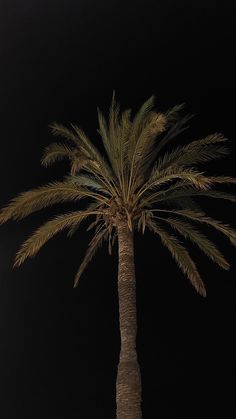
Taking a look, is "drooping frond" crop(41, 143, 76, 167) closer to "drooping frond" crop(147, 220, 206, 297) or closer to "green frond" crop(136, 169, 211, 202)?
"green frond" crop(136, 169, 211, 202)

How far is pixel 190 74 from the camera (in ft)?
51.5

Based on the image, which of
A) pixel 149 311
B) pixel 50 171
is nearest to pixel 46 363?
pixel 149 311

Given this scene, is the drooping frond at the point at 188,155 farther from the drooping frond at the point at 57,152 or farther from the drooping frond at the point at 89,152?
the drooping frond at the point at 57,152

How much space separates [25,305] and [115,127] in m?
9.69

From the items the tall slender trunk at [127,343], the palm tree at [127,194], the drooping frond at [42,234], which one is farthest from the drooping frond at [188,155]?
the drooping frond at [42,234]

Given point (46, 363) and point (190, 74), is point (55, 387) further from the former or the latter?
point (190, 74)

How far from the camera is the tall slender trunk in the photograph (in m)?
13.1

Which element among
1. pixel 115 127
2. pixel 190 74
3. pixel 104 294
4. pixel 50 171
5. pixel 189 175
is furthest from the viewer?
pixel 104 294

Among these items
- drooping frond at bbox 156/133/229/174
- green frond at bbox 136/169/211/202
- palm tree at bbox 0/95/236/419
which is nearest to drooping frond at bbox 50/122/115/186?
palm tree at bbox 0/95/236/419

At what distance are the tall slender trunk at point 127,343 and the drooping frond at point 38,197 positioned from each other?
147 centimetres

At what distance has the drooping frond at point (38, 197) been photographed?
Answer: 14047 millimetres

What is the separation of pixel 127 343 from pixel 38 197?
4.12 m

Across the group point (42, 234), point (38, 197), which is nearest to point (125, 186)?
point (38, 197)

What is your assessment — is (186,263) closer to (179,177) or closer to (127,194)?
(127,194)
